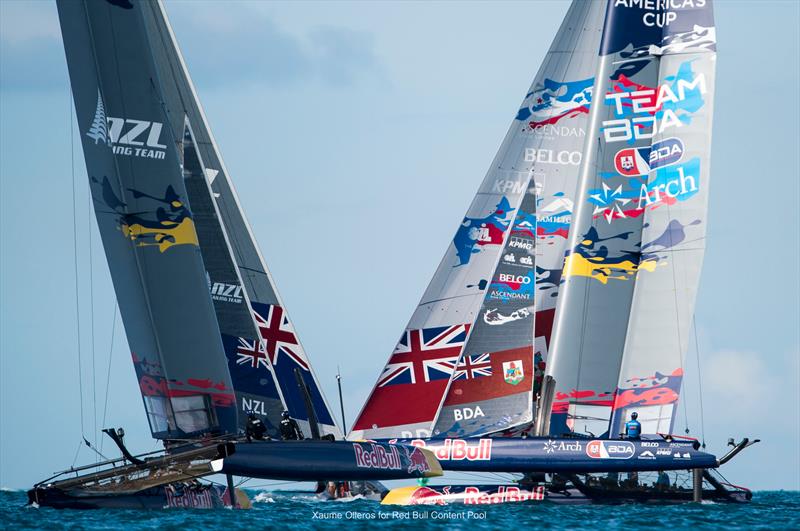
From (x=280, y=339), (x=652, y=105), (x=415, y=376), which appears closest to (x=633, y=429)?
(x=415, y=376)

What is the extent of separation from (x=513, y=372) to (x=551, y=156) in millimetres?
4372

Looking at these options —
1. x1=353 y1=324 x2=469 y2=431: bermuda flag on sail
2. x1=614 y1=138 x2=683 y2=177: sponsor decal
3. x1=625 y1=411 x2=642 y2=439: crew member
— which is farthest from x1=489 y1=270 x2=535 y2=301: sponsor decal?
x1=625 y1=411 x2=642 y2=439: crew member

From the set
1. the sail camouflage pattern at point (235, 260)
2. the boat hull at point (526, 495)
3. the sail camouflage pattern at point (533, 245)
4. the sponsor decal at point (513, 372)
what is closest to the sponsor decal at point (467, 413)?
the sail camouflage pattern at point (533, 245)

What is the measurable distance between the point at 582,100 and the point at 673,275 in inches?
190

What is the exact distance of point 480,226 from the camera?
100 feet

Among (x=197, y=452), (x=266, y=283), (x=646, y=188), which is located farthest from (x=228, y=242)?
(x=646, y=188)

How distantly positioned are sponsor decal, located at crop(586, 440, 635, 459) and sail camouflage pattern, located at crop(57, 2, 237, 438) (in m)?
5.70

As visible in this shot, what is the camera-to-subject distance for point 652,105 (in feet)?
92.9

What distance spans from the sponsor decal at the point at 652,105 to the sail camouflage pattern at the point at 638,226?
0.02 metres

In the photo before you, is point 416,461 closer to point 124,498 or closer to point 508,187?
point 124,498

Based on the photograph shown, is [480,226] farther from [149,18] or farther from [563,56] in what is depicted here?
[149,18]

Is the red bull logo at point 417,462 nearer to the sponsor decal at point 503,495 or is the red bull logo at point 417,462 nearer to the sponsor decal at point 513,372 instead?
the sponsor decal at point 503,495

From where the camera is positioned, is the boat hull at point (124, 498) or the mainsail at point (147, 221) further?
the mainsail at point (147, 221)

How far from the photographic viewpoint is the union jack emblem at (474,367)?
29359mm
